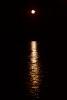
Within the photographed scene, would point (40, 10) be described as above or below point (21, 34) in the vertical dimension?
above

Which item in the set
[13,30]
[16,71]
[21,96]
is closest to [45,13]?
[13,30]

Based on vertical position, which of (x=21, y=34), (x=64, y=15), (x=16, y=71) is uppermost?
(x=64, y=15)

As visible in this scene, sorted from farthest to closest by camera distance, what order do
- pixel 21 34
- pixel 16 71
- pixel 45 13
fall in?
pixel 45 13 < pixel 21 34 < pixel 16 71

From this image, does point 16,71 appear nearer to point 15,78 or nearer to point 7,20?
point 15,78

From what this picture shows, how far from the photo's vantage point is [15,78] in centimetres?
1133

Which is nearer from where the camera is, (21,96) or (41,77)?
(21,96)

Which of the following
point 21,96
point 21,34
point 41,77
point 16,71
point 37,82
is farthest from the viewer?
point 21,34

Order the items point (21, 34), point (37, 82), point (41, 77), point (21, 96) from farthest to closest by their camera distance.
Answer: point (21, 34) → point (41, 77) → point (37, 82) → point (21, 96)

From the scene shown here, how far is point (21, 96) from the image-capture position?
8359mm

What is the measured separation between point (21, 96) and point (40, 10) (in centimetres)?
3625

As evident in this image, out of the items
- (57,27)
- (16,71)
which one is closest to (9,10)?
(57,27)

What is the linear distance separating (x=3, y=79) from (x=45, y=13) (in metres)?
33.5

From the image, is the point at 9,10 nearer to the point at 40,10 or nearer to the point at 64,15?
the point at 40,10

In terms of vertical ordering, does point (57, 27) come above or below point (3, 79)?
above
